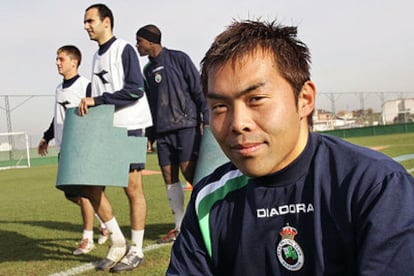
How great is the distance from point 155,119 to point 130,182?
39.0 inches

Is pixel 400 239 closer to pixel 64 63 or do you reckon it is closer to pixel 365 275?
pixel 365 275

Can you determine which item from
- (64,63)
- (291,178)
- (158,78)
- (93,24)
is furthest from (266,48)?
(64,63)

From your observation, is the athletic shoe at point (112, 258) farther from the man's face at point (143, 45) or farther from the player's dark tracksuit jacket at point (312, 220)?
the player's dark tracksuit jacket at point (312, 220)

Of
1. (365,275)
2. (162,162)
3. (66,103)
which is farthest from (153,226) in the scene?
(365,275)

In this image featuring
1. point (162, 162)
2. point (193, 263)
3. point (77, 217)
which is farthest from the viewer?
point (77, 217)

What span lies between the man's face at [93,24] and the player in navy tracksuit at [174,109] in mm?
722

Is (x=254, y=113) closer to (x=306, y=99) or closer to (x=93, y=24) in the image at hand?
(x=306, y=99)

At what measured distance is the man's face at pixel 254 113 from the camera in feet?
5.10

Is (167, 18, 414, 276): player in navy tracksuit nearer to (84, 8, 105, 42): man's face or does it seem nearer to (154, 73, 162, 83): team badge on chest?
(84, 8, 105, 42): man's face

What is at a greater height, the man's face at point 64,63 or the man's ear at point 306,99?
the man's face at point 64,63

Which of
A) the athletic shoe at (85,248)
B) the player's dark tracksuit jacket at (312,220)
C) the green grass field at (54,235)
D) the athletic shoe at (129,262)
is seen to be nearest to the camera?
the player's dark tracksuit jacket at (312,220)

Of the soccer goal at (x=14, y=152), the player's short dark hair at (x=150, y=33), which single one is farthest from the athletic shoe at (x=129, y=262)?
the soccer goal at (x=14, y=152)

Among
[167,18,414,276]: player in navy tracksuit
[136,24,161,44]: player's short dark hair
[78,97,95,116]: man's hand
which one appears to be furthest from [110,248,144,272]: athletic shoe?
[167,18,414,276]: player in navy tracksuit

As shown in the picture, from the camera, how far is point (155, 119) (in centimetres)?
548
